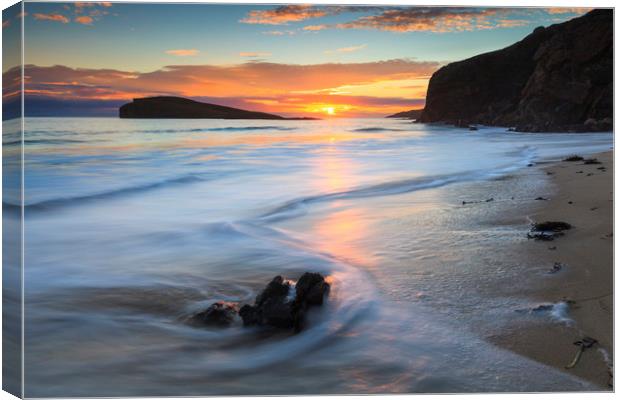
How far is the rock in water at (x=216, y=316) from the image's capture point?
9.06ft

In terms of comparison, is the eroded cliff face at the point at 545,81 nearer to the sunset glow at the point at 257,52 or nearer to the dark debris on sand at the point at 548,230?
the sunset glow at the point at 257,52

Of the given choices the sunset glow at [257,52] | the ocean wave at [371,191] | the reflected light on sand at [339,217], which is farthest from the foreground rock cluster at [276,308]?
the ocean wave at [371,191]

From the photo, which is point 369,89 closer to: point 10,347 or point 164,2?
point 164,2

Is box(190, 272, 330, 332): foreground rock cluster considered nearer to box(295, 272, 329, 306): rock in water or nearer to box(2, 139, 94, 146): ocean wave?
box(295, 272, 329, 306): rock in water

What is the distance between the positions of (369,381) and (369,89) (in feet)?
6.90

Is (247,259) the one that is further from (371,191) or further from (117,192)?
(371,191)

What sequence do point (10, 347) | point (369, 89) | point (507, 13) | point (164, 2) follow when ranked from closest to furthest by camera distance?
point (10, 347), point (164, 2), point (507, 13), point (369, 89)

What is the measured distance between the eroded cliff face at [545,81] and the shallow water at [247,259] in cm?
50

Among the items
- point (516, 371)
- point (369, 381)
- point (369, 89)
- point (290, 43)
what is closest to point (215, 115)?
point (290, 43)

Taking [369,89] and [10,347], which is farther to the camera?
[369,89]

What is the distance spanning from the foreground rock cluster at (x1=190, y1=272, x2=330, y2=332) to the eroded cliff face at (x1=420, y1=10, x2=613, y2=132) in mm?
1947

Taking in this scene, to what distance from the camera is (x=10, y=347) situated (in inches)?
102

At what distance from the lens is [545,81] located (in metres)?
5.89

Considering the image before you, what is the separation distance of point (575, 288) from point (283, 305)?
1488 millimetres
